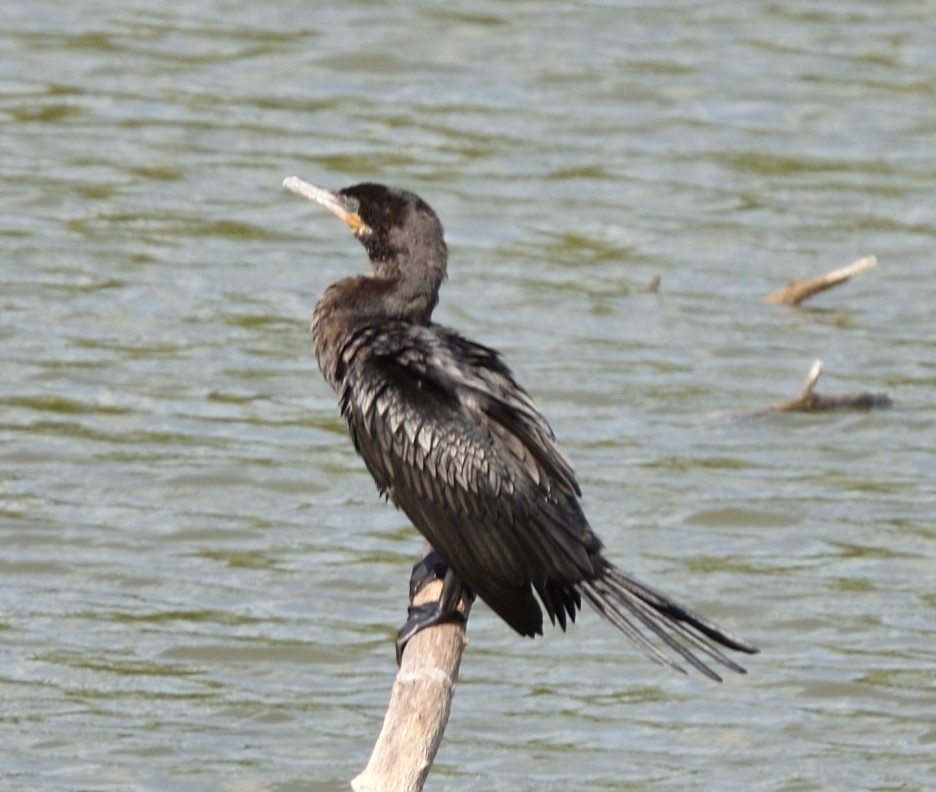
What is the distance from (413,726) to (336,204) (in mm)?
2149

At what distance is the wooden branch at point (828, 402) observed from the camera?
1028 cm

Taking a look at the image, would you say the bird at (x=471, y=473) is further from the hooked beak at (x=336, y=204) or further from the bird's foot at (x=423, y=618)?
the hooked beak at (x=336, y=204)

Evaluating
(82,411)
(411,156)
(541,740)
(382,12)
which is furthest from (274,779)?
(382,12)

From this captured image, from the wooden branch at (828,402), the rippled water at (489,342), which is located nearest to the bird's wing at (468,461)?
the rippled water at (489,342)

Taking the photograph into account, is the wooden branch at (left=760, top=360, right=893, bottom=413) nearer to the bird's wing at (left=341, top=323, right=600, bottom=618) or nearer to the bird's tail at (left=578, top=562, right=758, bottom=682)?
the bird's wing at (left=341, top=323, right=600, bottom=618)

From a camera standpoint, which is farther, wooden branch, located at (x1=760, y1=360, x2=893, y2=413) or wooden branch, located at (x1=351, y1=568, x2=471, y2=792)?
wooden branch, located at (x1=760, y1=360, x2=893, y2=413)

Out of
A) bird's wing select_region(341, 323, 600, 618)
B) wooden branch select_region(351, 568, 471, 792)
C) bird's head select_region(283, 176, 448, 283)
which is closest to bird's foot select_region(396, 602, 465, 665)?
bird's wing select_region(341, 323, 600, 618)

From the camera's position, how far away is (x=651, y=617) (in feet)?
18.5

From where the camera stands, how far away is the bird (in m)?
5.74

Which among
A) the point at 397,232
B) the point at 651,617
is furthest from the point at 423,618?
the point at 397,232

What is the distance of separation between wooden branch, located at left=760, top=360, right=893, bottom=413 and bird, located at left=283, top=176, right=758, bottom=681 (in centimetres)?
430

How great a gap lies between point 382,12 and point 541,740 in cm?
780

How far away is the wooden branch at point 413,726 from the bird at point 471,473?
→ 0.53 m

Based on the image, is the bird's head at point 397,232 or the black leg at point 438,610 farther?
the bird's head at point 397,232
